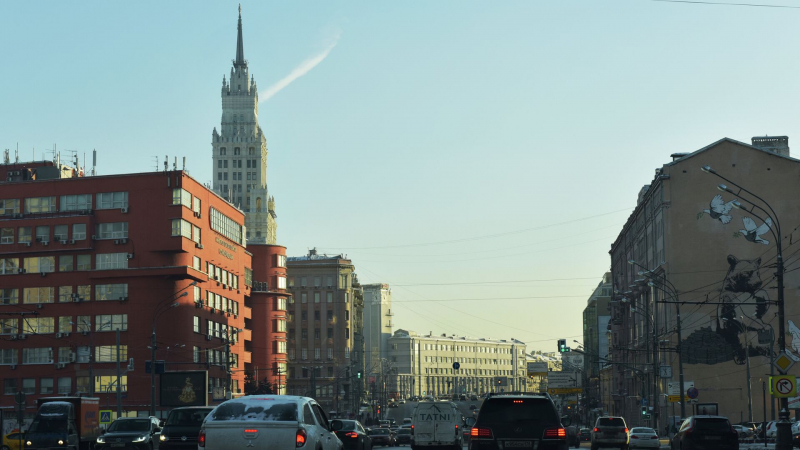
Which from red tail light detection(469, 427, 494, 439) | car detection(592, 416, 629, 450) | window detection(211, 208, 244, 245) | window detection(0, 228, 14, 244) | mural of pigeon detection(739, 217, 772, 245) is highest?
window detection(211, 208, 244, 245)

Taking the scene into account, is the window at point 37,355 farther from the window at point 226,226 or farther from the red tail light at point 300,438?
the red tail light at point 300,438

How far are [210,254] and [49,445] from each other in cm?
6116

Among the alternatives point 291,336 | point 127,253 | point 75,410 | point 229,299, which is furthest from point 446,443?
point 291,336

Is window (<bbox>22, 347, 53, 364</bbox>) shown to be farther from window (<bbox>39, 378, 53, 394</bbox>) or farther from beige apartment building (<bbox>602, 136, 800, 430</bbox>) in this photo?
beige apartment building (<bbox>602, 136, 800, 430</bbox>)

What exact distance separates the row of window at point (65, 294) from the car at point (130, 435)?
54.4m

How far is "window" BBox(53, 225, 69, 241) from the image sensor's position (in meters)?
91.8

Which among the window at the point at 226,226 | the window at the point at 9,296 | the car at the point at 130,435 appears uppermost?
the window at the point at 226,226

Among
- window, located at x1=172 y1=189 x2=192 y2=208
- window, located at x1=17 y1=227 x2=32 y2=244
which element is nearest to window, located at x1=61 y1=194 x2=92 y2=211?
window, located at x1=17 y1=227 x2=32 y2=244

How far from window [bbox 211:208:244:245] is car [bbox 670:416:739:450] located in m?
70.2

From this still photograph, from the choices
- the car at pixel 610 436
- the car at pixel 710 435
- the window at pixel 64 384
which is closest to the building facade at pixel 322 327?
the window at pixel 64 384

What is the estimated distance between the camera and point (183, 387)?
70.8 metres

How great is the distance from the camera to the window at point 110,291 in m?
90.4

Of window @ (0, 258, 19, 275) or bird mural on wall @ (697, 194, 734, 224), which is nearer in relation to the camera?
bird mural on wall @ (697, 194, 734, 224)

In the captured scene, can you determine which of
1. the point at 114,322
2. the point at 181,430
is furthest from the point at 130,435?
the point at 114,322
